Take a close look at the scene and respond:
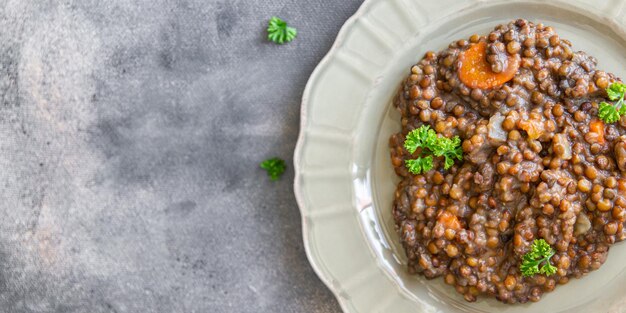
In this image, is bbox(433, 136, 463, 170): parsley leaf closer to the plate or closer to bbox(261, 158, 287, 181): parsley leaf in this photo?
the plate

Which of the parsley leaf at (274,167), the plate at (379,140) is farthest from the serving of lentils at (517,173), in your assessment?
the parsley leaf at (274,167)

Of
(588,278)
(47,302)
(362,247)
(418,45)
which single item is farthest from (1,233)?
(588,278)

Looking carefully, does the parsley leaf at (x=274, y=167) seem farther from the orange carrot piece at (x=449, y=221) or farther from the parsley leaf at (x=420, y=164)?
the orange carrot piece at (x=449, y=221)

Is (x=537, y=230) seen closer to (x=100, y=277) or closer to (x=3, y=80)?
(x=100, y=277)

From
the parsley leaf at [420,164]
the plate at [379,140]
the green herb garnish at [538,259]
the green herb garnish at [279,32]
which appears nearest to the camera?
the green herb garnish at [538,259]

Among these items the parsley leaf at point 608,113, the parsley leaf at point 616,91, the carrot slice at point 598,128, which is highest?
the parsley leaf at point 616,91

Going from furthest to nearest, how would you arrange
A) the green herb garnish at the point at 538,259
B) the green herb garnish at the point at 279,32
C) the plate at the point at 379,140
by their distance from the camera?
the green herb garnish at the point at 279,32 < the plate at the point at 379,140 < the green herb garnish at the point at 538,259

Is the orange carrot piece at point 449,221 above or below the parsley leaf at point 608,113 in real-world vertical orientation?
below
